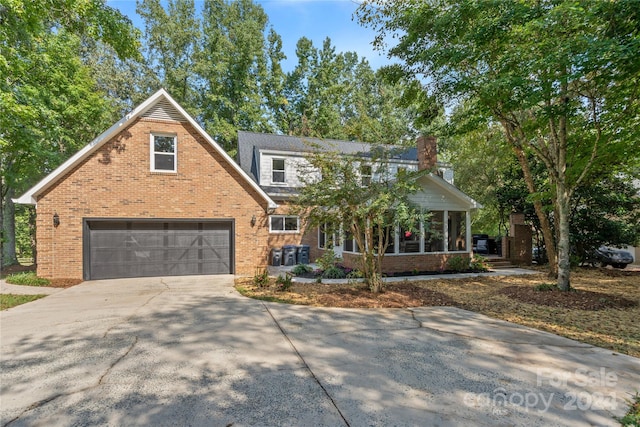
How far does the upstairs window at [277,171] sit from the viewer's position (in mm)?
16828

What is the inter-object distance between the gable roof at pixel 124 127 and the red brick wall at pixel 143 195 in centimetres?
17

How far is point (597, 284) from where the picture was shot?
11023 mm

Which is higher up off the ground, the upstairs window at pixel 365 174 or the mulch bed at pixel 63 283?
the upstairs window at pixel 365 174

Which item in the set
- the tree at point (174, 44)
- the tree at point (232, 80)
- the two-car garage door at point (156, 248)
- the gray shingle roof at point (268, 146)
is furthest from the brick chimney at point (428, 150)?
the tree at point (174, 44)

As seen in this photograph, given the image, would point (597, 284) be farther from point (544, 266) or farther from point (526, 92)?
point (526, 92)

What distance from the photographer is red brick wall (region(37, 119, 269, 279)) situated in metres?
10.6

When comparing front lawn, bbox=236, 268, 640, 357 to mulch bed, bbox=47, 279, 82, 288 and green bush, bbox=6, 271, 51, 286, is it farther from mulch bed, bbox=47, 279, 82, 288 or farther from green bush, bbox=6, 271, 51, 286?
green bush, bbox=6, 271, 51, 286

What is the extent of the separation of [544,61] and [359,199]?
4857mm

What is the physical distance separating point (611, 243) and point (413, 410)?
1648cm

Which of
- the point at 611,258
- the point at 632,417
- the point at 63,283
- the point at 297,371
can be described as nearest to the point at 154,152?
the point at 63,283

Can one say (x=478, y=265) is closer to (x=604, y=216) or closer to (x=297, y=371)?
(x=604, y=216)

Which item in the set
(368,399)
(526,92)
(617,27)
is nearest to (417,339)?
(368,399)

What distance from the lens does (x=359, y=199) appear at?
27.4 ft

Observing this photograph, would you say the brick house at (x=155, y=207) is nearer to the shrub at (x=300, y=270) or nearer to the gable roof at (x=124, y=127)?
the gable roof at (x=124, y=127)
